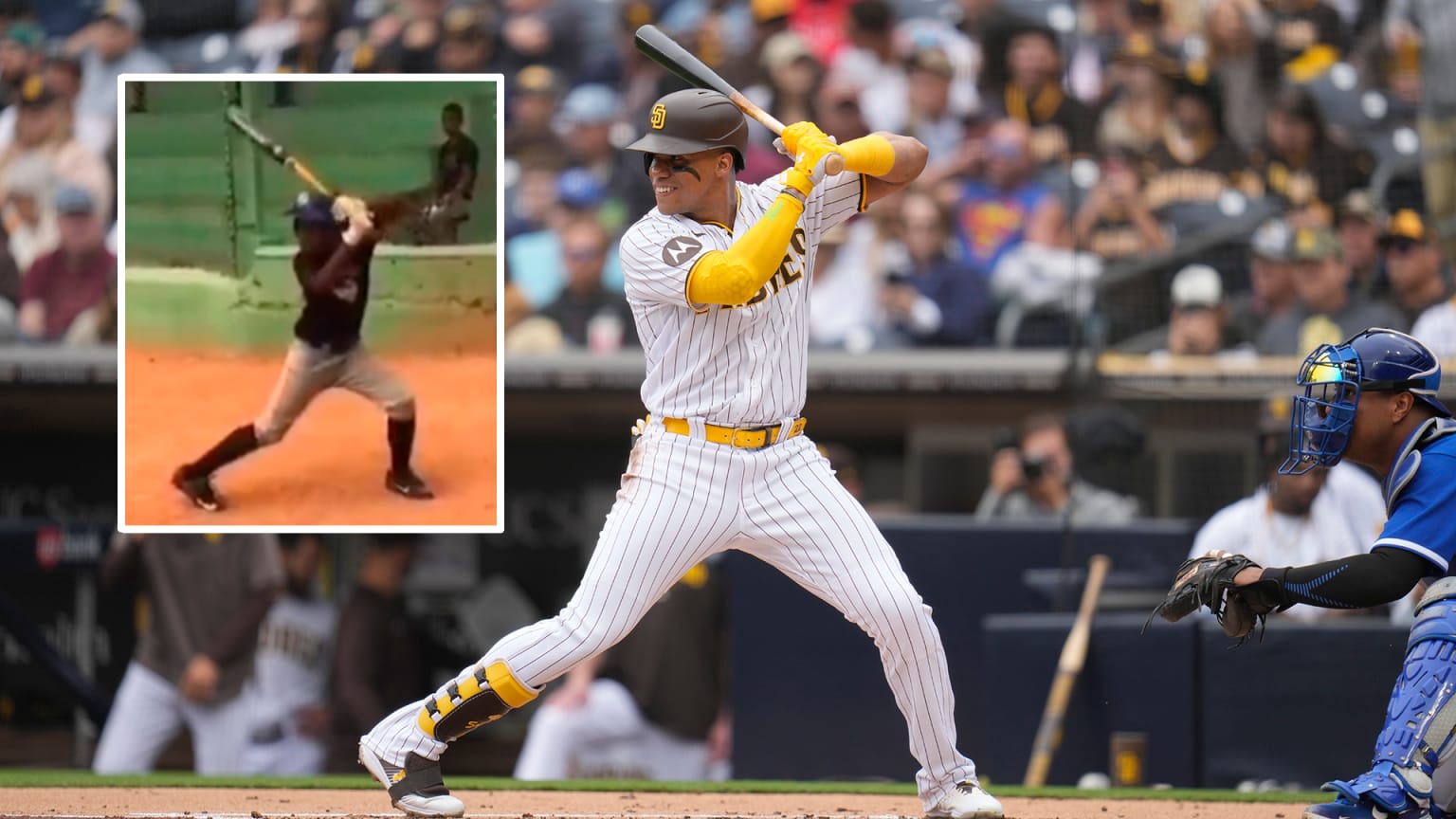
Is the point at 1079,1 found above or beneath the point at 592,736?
above

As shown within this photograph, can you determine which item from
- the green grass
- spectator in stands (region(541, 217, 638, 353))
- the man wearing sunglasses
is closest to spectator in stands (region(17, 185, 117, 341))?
spectator in stands (region(541, 217, 638, 353))

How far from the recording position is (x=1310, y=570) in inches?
141

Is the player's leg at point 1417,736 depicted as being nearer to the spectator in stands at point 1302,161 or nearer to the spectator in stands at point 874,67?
the spectator in stands at point 1302,161

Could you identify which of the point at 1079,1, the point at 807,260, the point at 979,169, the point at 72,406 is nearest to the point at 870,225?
the point at 979,169

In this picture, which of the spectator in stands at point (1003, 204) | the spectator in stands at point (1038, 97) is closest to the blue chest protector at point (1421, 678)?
the spectator in stands at point (1003, 204)

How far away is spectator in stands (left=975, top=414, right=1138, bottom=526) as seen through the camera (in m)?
6.80

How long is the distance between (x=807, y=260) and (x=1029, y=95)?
474 cm

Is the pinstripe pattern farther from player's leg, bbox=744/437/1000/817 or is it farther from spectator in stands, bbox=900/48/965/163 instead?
spectator in stands, bbox=900/48/965/163

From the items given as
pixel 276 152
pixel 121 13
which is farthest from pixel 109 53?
pixel 276 152

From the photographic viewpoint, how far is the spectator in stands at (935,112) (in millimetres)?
8391

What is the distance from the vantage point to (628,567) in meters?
3.79

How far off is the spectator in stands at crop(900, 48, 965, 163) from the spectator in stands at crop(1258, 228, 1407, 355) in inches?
65.9

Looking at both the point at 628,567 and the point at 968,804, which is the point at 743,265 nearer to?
the point at 628,567

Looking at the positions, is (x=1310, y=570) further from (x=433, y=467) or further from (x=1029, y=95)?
(x=1029, y=95)
